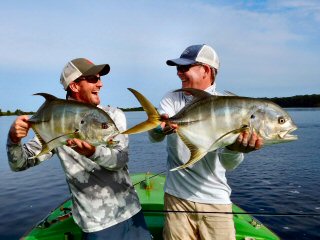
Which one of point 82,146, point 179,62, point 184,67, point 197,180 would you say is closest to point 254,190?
point 197,180

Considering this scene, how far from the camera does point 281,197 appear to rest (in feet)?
49.3

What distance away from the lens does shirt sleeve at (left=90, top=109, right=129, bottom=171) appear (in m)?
3.57

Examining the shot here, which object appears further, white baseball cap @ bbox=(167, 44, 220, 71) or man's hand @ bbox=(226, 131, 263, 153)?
white baseball cap @ bbox=(167, 44, 220, 71)

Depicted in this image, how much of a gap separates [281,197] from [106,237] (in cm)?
1273

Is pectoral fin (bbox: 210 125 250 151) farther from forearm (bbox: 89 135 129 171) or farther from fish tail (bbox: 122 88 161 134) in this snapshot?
forearm (bbox: 89 135 129 171)

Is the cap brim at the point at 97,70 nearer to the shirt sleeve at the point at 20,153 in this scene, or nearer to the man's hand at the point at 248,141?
the shirt sleeve at the point at 20,153

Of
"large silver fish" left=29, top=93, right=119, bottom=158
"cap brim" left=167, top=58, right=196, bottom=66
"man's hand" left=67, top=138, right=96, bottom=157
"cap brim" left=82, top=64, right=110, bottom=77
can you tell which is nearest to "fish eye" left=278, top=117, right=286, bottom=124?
"cap brim" left=167, top=58, right=196, bottom=66

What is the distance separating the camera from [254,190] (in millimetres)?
16109

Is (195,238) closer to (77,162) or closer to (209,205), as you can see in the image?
(209,205)

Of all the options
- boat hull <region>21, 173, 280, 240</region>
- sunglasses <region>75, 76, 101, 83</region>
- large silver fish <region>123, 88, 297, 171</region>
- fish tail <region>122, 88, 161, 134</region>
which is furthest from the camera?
boat hull <region>21, 173, 280, 240</region>

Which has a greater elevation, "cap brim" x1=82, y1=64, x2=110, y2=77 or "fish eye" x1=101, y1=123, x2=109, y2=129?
"cap brim" x1=82, y1=64, x2=110, y2=77

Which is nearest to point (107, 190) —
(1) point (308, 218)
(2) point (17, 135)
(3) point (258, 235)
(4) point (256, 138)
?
(2) point (17, 135)

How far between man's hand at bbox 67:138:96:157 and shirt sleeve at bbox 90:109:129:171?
0.19ft

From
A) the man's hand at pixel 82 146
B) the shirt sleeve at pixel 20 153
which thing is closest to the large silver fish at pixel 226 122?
the man's hand at pixel 82 146
